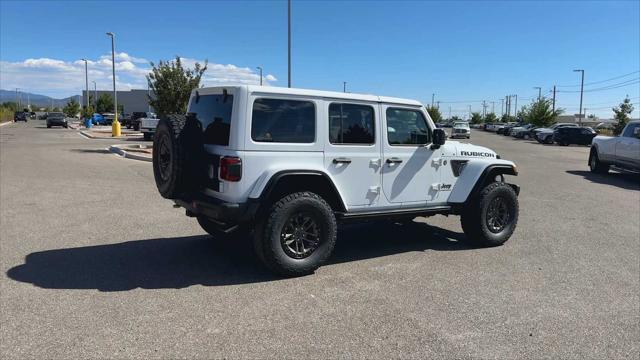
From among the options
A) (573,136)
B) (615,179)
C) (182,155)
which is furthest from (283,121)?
(573,136)

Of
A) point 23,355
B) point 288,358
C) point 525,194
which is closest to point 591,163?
point 525,194

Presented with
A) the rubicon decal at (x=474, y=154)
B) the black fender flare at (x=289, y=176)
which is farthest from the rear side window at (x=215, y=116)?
the rubicon decal at (x=474, y=154)

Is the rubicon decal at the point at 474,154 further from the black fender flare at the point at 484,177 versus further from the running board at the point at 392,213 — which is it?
the running board at the point at 392,213

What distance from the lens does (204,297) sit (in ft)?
15.5

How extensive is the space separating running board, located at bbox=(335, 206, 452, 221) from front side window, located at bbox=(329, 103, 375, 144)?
0.80 m

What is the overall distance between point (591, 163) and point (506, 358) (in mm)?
16437

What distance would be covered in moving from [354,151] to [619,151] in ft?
43.1

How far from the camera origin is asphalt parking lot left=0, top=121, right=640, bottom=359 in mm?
3797

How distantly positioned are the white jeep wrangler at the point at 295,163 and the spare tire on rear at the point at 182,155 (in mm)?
10

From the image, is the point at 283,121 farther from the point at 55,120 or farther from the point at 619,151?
the point at 55,120

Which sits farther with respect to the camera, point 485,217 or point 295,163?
point 485,217

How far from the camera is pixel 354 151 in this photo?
566 centimetres

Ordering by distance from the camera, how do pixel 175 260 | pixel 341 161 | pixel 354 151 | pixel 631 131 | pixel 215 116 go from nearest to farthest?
pixel 215 116
pixel 341 161
pixel 354 151
pixel 175 260
pixel 631 131

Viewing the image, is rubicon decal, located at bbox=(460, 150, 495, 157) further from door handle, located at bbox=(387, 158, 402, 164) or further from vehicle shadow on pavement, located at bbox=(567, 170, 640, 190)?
vehicle shadow on pavement, located at bbox=(567, 170, 640, 190)
